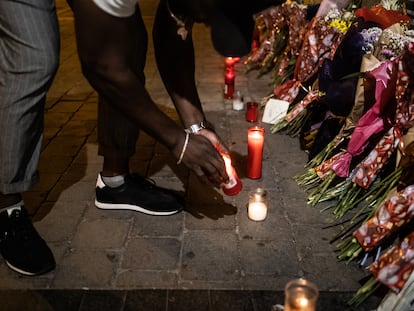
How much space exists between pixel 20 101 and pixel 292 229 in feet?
4.90

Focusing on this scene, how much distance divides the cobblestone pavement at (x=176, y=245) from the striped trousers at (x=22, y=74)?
1.60 feet

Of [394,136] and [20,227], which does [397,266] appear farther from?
[20,227]

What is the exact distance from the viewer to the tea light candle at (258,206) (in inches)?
99.7

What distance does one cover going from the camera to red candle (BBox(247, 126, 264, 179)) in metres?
2.88

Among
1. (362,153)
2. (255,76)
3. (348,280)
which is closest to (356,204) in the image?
(362,153)

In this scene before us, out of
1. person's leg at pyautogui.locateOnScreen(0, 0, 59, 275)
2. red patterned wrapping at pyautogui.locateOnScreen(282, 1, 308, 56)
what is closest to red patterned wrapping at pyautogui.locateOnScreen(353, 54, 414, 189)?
person's leg at pyautogui.locateOnScreen(0, 0, 59, 275)

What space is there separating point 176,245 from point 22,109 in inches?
38.7

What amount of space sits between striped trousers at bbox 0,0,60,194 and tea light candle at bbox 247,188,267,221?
3.82 ft

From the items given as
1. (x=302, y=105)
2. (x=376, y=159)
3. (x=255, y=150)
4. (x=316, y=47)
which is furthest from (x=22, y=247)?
(x=316, y=47)

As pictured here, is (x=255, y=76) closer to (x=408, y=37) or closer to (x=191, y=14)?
(x=408, y=37)

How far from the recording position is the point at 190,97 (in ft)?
7.98

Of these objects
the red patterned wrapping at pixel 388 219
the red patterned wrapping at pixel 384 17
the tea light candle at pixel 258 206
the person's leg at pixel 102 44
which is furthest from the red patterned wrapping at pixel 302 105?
the person's leg at pixel 102 44

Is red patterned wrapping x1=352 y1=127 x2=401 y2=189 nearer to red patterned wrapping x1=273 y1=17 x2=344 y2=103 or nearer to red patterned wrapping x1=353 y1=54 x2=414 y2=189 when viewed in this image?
red patterned wrapping x1=353 y1=54 x2=414 y2=189

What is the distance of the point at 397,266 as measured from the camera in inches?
71.0
